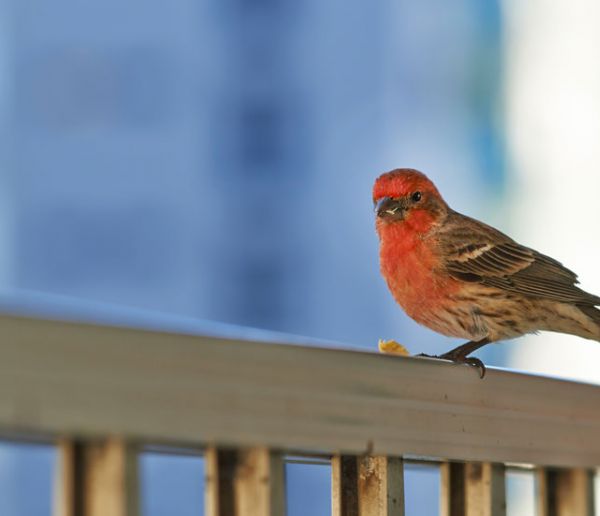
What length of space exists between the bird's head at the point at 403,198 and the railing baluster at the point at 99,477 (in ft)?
4.87

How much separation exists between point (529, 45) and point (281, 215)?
235 centimetres

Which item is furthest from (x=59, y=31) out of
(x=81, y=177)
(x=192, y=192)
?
(x=192, y=192)

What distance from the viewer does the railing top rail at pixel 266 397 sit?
2.06ft

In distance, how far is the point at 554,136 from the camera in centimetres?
789

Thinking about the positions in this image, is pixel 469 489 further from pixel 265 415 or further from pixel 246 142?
pixel 246 142

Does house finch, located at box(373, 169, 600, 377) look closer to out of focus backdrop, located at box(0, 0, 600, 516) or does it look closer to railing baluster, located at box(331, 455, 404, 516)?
railing baluster, located at box(331, 455, 404, 516)

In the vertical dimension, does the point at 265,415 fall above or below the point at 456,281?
below

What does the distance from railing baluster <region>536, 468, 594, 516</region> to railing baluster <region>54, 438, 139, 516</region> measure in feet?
2.19

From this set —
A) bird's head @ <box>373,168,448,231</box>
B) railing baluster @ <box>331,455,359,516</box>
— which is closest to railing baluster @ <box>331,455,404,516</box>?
railing baluster @ <box>331,455,359,516</box>

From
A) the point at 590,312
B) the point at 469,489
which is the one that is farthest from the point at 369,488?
the point at 590,312

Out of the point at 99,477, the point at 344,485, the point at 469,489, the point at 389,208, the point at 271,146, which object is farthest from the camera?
the point at 271,146

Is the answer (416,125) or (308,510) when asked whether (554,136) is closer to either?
(416,125)

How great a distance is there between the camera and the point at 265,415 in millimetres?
773

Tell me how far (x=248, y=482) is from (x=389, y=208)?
54.4 inches
